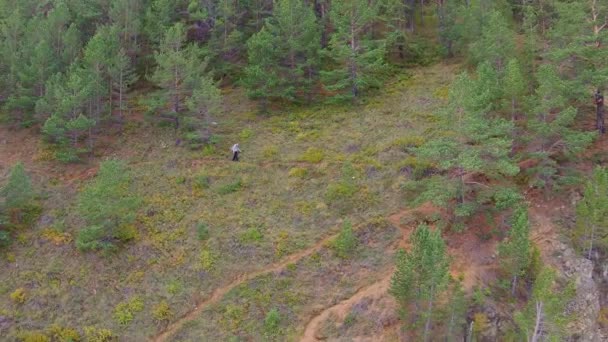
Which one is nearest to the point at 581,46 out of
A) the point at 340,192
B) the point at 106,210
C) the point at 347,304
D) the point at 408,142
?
the point at 408,142

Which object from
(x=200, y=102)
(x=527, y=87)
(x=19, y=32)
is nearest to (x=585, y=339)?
(x=527, y=87)

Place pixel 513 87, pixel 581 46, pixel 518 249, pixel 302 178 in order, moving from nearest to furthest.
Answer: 1. pixel 518 249
2. pixel 513 87
3. pixel 581 46
4. pixel 302 178

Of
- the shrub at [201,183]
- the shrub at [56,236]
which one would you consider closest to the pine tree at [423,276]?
the shrub at [201,183]

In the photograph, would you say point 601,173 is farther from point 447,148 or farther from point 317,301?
point 317,301

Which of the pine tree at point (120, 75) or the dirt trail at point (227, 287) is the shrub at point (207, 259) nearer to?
the dirt trail at point (227, 287)

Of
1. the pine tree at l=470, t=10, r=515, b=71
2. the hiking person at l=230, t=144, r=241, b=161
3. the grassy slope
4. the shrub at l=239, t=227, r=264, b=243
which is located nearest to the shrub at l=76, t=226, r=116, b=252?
the grassy slope

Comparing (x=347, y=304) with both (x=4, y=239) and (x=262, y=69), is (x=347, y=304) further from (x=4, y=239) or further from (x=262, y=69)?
(x=262, y=69)

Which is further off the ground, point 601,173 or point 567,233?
point 601,173
